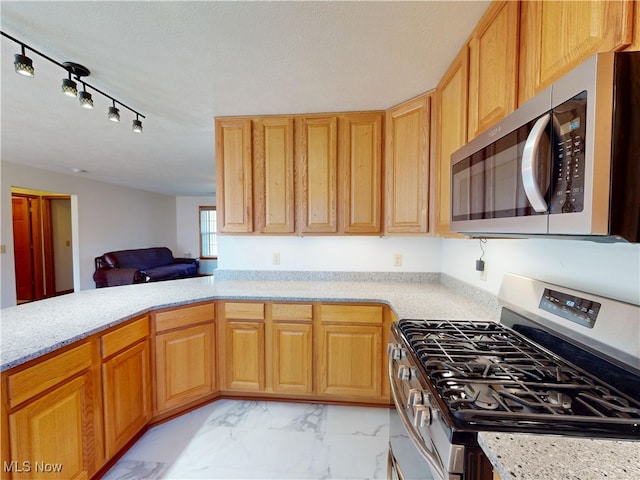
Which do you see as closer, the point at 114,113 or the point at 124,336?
the point at 124,336

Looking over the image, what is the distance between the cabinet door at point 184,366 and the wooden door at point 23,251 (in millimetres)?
5590

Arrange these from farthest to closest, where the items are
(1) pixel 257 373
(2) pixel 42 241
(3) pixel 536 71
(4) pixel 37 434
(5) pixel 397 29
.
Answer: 1. (2) pixel 42 241
2. (1) pixel 257 373
3. (5) pixel 397 29
4. (4) pixel 37 434
5. (3) pixel 536 71

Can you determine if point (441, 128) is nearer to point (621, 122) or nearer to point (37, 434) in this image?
point (621, 122)

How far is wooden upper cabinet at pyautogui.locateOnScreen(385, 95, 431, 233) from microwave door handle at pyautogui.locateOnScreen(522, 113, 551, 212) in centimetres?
127

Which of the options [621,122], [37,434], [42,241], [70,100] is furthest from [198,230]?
[621,122]

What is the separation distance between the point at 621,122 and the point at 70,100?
3.03 metres

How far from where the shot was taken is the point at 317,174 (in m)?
2.32

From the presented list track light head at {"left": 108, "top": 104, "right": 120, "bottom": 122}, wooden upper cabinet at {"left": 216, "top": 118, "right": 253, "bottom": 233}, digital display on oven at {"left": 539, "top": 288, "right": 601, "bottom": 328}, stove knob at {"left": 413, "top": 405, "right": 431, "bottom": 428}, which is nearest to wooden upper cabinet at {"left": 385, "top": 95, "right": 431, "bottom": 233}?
digital display on oven at {"left": 539, "top": 288, "right": 601, "bottom": 328}

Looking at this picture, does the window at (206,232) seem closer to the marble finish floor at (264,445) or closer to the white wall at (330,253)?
the white wall at (330,253)

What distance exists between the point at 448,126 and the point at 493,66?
514 mm

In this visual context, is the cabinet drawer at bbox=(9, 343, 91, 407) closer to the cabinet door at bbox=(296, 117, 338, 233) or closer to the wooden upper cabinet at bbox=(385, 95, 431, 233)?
the cabinet door at bbox=(296, 117, 338, 233)

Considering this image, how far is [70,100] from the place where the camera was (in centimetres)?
209

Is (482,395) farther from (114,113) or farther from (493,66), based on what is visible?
(114,113)

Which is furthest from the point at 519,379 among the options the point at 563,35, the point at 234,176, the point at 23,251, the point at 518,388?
the point at 23,251
